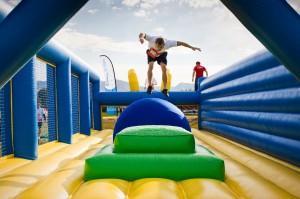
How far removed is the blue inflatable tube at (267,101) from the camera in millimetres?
2369

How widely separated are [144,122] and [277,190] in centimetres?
177

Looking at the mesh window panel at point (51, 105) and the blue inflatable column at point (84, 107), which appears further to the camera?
the blue inflatable column at point (84, 107)

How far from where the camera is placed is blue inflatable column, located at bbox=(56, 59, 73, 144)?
13.3 feet

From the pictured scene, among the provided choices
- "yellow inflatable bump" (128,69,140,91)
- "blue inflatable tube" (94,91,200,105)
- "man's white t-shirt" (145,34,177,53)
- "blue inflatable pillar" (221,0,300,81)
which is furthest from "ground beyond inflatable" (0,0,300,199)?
"yellow inflatable bump" (128,69,140,91)

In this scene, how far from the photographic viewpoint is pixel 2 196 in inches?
67.9

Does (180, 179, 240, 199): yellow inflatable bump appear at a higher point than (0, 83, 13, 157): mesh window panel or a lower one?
lower

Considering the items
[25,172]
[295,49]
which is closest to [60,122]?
[25,172]

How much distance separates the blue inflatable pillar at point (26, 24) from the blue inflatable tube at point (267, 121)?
6.49ft

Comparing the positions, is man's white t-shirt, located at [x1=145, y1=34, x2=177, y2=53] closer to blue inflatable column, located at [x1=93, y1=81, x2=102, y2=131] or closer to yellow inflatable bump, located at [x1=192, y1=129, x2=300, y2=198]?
yellow inflatable bump, located at [x1=192, y1=129, x2=300, y2=198]

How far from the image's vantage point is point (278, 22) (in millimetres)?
1059

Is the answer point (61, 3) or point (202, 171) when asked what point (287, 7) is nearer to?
point (61, 3)

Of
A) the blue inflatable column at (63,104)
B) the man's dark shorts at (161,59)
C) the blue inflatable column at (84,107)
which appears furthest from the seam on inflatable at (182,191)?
the blue inflatable column at (84,107)

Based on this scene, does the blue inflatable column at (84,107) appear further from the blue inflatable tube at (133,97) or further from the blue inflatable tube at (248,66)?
the blue inflatable tube at (248,66)

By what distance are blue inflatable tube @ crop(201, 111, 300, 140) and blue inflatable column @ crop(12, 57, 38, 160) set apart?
7.46ft
